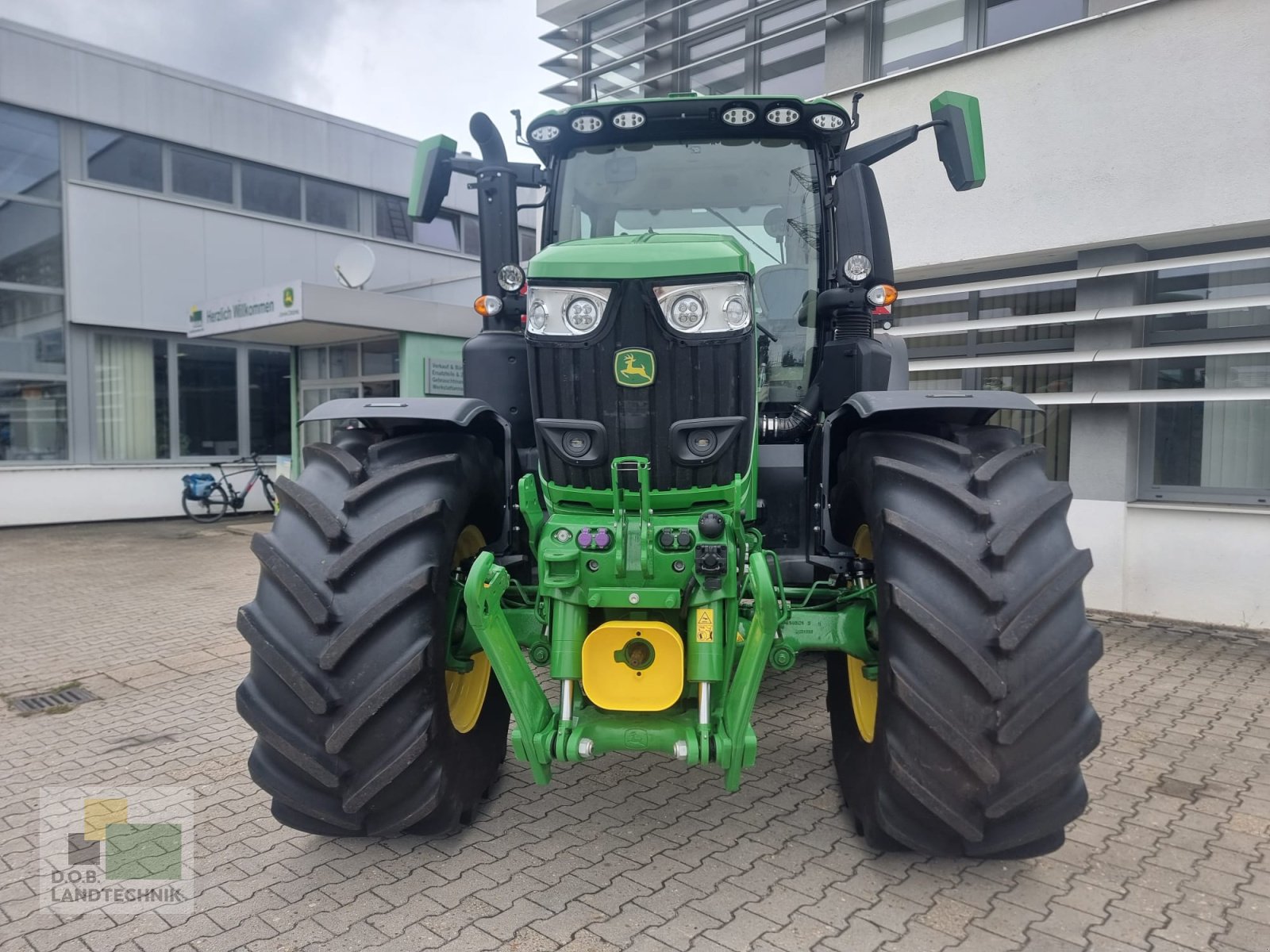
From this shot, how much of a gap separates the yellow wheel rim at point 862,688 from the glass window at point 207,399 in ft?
44.8

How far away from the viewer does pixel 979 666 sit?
7.55 ft

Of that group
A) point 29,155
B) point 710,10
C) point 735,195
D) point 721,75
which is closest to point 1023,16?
point 721,75

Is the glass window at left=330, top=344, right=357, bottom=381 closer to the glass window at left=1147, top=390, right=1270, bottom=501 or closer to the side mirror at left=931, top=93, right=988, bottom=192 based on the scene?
the glass window at left=1147, top=390, right=1270, bottom=501

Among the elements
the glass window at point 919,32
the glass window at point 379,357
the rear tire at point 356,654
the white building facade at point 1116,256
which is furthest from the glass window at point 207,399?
the rear tire at point 356,654

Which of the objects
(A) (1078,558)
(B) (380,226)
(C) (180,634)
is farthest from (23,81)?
(A) (1078,558)

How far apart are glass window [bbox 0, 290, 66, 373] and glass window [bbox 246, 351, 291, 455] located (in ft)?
8.93

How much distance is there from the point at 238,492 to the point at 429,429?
40.1 feet

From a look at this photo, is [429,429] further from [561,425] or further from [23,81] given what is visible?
[23,81]

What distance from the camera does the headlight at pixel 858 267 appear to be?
334cm

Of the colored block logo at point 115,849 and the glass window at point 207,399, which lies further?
the glass window at point 207,399

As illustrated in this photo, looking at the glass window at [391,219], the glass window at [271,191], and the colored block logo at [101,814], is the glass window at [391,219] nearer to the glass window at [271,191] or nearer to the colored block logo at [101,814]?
the glass window at [271,191]

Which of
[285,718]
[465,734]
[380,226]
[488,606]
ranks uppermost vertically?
[380,226]

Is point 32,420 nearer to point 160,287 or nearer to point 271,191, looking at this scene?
point 160,287

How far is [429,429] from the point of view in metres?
3.02
